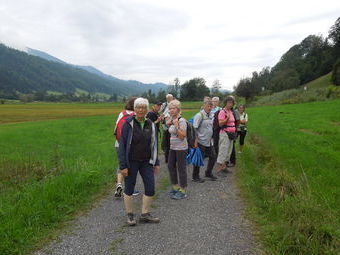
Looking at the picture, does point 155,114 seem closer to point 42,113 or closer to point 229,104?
point 229,104

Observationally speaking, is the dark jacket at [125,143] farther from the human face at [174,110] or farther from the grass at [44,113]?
the grass at [44,113]

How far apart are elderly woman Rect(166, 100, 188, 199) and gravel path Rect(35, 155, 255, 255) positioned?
0.28 meters

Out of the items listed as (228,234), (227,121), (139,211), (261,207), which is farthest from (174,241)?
(227,121)

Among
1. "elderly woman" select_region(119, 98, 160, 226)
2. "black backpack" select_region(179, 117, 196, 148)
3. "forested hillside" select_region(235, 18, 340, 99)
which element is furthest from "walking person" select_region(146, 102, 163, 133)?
"forested hillside" select_region(235, 18, 340, 99)

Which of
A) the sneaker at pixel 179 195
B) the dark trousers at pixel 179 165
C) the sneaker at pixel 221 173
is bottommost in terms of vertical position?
the sneaker at pixel 221 173

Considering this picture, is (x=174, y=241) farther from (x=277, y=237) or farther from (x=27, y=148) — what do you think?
(x=27, y=148)

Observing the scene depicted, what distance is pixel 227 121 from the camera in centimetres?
741

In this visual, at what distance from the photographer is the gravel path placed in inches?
147

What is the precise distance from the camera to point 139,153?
4.39 meters

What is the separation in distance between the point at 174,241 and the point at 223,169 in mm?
4335

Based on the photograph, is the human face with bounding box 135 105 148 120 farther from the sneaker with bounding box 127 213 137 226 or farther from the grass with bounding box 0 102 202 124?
the grass with bounding box 0 102 202 124

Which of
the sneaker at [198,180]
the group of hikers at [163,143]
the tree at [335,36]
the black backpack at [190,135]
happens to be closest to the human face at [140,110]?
the group of hikers at [163,143]

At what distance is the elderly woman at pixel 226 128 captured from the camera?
7324mm

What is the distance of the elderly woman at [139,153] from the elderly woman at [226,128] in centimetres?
329
